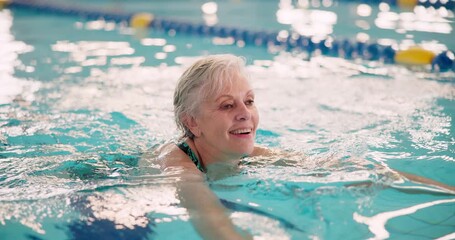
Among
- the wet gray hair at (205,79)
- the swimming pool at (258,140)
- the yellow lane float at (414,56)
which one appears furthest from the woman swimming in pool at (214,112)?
the yellow lane float at (414,56)

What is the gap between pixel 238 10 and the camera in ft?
35.0

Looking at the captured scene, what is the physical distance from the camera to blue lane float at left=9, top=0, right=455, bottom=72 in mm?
6044

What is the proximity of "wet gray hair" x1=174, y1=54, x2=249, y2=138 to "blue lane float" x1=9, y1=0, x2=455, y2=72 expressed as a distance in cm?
370

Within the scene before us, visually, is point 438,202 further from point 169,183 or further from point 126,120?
point 126,120

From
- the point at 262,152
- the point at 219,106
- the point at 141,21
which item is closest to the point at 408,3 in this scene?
the point at 141,21

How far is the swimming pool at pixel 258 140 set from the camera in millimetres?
2467

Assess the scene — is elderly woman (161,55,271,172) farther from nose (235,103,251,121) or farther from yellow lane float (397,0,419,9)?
yellow lane float (397,0,419,9)

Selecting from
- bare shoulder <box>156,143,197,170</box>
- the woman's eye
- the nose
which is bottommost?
bare shoulder <box>156,143,197,170</box>

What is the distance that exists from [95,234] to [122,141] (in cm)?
154

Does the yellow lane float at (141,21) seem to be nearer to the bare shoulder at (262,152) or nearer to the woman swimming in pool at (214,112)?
the bare shoulder at (262,152)

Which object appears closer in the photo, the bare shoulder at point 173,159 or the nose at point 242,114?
the nose at point 242,114

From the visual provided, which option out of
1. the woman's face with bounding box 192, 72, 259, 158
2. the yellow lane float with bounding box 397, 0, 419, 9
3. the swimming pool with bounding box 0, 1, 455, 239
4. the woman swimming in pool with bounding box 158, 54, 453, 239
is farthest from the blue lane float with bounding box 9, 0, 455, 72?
the woman's face with bounding box 192, 72, 259, 158

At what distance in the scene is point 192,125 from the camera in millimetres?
2920

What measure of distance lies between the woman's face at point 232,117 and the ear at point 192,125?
0.06m
